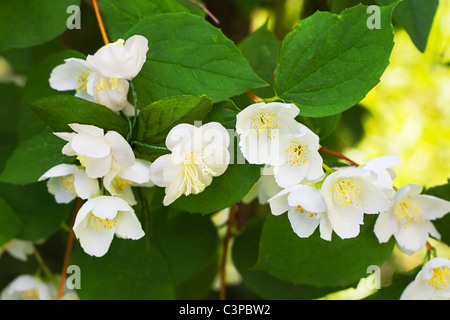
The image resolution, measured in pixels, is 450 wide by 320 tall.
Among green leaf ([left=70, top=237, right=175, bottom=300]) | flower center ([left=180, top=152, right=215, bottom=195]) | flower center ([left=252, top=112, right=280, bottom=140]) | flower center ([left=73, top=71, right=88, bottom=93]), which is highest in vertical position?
flower center ([left=73, top=71, right=88, bottom=93])

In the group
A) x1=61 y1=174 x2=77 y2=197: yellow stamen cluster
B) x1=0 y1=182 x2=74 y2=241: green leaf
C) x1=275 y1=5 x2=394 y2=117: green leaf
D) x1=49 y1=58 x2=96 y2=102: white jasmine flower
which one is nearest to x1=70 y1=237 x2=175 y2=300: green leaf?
x1=0 y1=182 x2=74 y2=241: green leaf

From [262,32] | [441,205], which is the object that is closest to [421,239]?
[441,205]

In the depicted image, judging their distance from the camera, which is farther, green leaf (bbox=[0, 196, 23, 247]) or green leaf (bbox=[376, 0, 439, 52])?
green leaf (bbox=[0, 196, 23, 247])

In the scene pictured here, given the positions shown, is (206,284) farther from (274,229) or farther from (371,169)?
(371,169)

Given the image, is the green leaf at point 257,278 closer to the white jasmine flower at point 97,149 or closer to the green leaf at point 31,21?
Answer: the white jasmine flower at point 97,149

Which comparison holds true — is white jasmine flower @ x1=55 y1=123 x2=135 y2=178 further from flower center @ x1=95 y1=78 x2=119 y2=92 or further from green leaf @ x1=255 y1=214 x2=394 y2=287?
green leaf @ x1=255 y1=214 x2=394 y2=287

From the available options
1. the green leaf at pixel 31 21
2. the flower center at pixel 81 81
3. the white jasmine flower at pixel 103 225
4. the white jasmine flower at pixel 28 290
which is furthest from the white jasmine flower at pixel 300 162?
the white jasmine flower at pixel 28 290
